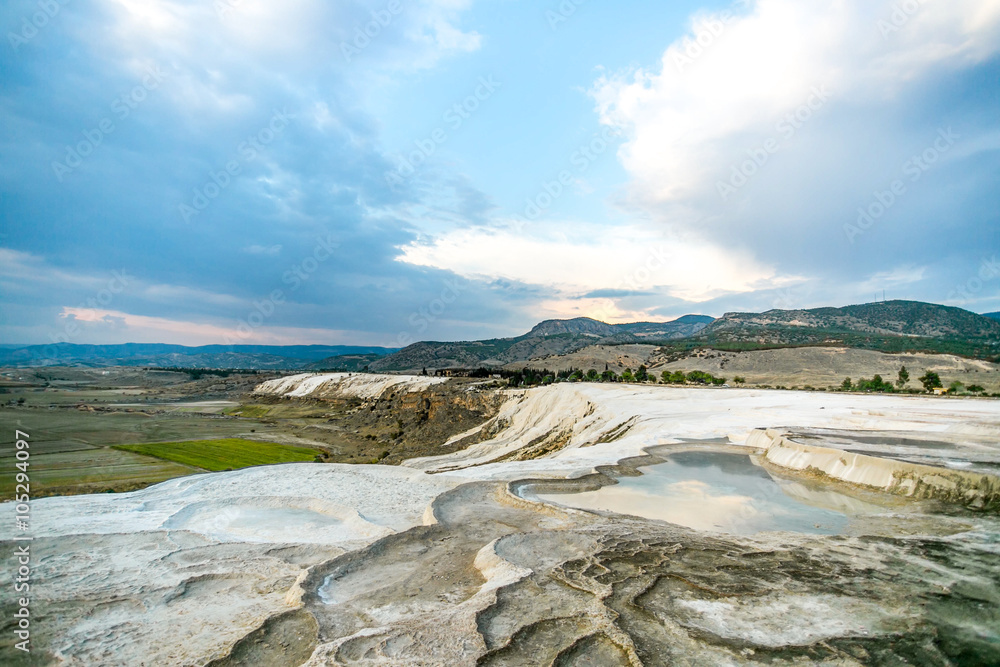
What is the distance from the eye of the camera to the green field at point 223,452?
29.9 m

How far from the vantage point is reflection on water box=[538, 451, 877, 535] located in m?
9.70

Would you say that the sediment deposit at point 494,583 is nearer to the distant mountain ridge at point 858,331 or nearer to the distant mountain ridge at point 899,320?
the distant mountain ridge at point 858,331

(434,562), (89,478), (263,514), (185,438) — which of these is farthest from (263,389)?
(434,562)

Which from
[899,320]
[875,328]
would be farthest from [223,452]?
[899,320]

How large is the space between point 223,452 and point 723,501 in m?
35.1

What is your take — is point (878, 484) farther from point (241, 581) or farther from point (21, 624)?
point (21, 624)

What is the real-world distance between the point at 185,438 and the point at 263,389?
65.3 metres

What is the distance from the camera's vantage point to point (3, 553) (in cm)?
870

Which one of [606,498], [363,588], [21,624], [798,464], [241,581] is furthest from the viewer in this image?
[798,464]

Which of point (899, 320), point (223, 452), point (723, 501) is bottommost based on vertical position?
point (223, 452)

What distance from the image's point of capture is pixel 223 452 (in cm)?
3438

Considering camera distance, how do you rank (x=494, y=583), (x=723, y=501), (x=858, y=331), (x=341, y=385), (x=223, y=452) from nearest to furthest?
(x=494, y=583), (x=723, y=501), (x=223, y=452), (x=341, y=385), (x=858, y=331)

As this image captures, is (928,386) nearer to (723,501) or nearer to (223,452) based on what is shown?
(723,501)

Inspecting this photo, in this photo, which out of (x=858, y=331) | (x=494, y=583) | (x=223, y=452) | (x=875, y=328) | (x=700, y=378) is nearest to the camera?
(x=494, y=583)
